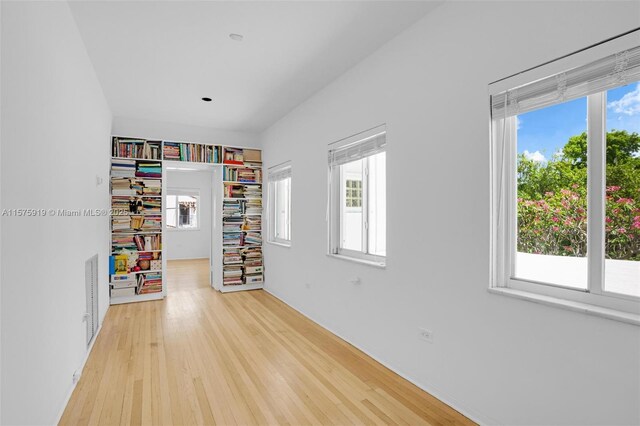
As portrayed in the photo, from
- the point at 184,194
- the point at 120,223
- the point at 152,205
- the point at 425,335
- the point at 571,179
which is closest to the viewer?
the point at 571,179

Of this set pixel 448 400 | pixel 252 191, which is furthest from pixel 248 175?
pixel 448 400

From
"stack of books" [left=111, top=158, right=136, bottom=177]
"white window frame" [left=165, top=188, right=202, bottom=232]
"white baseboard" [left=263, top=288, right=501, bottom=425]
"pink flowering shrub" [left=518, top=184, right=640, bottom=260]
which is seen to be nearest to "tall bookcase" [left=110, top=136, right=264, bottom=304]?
"stack of books" [left=111, top=158, right=136, bottom=177]

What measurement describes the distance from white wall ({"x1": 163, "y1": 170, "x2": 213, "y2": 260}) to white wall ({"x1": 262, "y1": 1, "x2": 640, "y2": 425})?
721 centimetres

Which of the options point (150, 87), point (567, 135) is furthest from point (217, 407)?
point (150, 87)

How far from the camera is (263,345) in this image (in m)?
3.25

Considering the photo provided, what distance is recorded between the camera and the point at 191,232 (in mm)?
9617

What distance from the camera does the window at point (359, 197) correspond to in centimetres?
310

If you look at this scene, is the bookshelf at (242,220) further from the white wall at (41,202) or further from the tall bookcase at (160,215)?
the white wall at (41,202)

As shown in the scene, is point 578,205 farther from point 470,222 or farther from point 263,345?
point 263,345

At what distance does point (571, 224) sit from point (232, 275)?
4799 mm

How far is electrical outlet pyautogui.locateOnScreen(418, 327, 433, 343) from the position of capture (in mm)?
Result: 2371

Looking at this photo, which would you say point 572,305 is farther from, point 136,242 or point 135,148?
point 135,148

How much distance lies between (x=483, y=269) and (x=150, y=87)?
12.9 feet

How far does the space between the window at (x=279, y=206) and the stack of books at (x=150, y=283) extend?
1.83 metres
